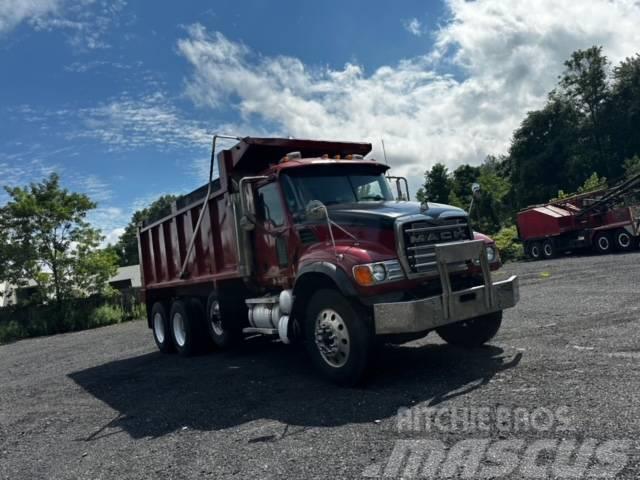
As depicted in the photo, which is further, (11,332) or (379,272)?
(11,332)

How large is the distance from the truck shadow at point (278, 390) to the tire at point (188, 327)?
848mm

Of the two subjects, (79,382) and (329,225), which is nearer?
(329,225)

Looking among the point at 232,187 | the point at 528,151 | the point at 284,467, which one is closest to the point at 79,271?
the point at 232,187

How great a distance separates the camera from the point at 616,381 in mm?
4902

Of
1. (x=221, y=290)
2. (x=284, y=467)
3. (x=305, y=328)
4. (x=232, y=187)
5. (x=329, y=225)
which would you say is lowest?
(x=284, y=467)

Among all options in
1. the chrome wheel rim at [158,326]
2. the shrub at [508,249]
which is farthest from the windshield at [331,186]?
the shrub at [508,249]

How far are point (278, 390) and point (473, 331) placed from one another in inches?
111

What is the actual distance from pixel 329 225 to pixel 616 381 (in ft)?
10.5

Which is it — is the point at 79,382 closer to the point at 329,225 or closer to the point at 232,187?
the point at 232,187

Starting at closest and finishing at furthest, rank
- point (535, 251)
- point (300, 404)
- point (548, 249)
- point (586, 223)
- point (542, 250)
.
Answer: point (300, 404), point (586, 223), point (548, 249), point (542, 250), point (535, 251)

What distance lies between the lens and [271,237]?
7.31m

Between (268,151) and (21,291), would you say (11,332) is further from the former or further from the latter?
(268,151)

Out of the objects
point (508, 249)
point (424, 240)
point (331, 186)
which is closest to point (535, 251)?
point (508, 249)

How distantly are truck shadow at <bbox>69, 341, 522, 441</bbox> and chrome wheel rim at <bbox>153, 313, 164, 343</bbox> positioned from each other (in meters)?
2.24
